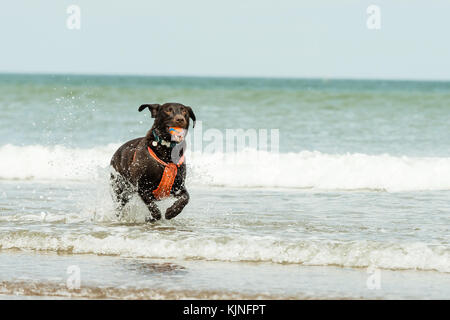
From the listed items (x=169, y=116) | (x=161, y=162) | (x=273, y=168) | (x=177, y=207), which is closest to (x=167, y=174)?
(x=161, y=162)

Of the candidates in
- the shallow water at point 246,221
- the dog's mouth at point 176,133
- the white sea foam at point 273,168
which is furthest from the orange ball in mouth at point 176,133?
the white sea foam at point 273,168

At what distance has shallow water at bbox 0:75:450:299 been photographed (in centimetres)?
640

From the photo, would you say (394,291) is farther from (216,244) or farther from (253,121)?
(253,121)

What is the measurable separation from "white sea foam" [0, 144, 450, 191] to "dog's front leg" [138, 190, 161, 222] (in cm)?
359

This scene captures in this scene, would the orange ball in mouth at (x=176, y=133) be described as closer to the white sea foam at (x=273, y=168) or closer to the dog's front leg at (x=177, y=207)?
the dog's front leg at (x=177, y=207)

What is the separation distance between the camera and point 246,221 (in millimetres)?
8969

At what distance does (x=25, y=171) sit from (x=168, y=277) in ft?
29.7

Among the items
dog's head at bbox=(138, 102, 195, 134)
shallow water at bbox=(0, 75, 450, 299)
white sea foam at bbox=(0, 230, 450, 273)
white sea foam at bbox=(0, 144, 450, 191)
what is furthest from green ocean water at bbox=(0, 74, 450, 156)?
white sea foam at bbox=(0, 230, 450, 273)

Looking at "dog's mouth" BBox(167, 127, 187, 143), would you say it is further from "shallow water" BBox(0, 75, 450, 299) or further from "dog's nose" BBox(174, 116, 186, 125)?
"shallow water" BBox(0, 75, 450, 299)

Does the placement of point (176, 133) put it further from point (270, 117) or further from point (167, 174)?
point (270, 117)

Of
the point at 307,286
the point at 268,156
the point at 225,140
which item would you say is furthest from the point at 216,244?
the point at 225,140

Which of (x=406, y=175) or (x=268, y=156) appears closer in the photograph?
(x=406, y=175)

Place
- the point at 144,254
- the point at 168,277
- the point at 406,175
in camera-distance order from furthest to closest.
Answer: the point at 406,175, the point at 144,254, the point at 168,277

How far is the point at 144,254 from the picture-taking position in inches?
293
